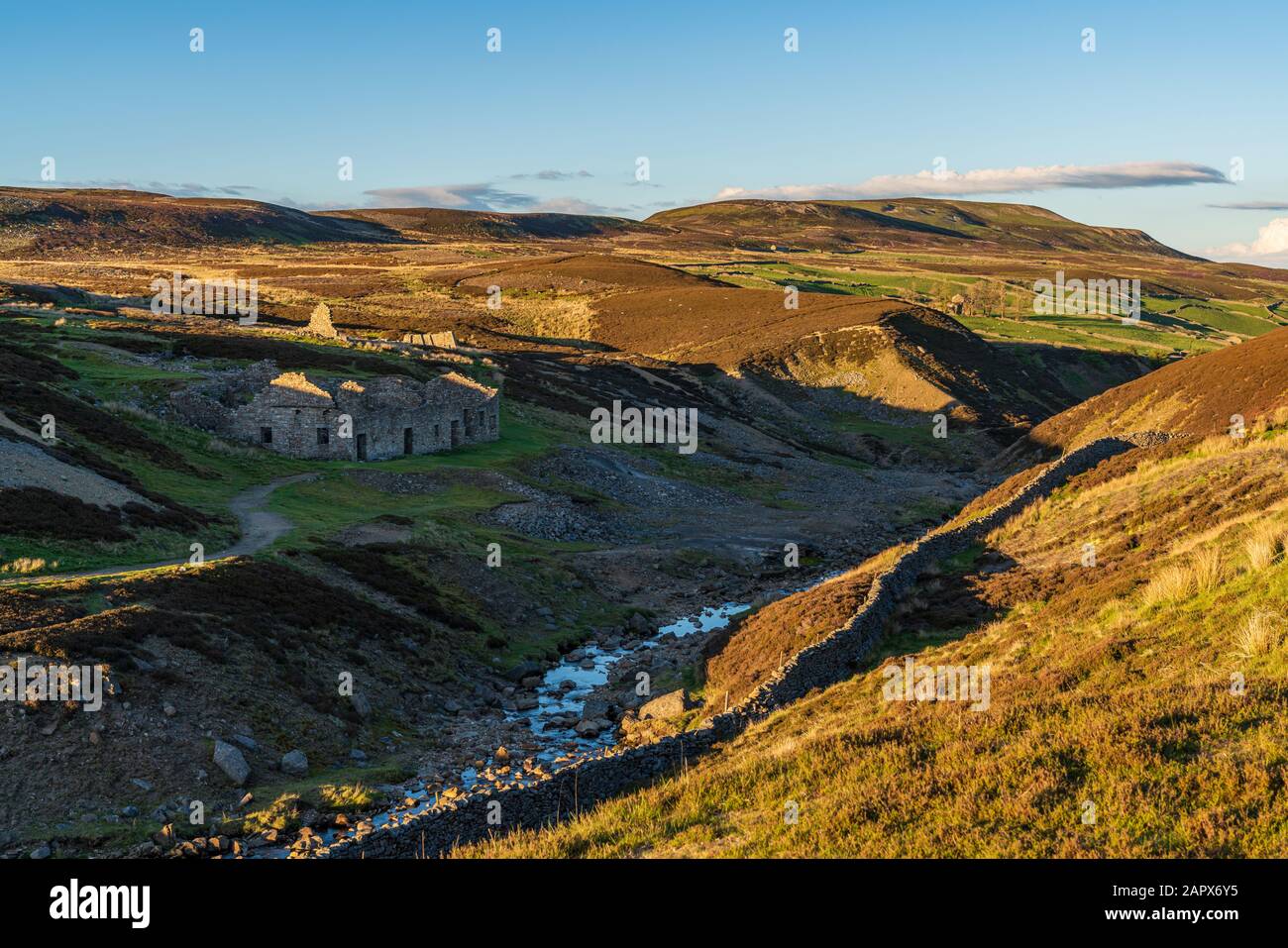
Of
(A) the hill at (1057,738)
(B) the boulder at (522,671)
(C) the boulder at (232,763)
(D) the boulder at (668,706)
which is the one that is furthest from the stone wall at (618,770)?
(B) the boulder at (522,671)

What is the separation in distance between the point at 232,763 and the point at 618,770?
1004cm

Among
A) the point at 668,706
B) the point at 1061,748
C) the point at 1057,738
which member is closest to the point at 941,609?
the point at 668,706

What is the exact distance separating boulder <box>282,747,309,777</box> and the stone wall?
6.35m

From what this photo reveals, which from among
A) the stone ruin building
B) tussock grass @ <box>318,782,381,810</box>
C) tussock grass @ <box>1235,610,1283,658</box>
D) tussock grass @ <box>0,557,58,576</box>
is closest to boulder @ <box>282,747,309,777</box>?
tussock grass @ <box>318,782,381,810</box>

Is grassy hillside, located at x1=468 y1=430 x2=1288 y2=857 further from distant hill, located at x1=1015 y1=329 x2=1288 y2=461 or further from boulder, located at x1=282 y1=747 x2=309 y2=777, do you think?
distant hill, located at x1=1015 y1=329 x2=1288 y2=461

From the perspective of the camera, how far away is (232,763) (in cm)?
→ 2628

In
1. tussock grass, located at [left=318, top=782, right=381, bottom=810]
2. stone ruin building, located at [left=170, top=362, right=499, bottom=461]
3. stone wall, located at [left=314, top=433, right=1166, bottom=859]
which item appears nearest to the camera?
stone wall, located at [left=314, top=433, right=1166, bottom=859]

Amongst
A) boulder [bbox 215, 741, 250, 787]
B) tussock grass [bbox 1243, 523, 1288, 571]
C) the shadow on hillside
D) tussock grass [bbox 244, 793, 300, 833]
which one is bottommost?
tussock grass [bbox 244, 793, 300, 833]

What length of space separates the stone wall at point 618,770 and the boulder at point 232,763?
5.80 m

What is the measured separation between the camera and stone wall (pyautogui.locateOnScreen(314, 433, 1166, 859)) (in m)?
20.4

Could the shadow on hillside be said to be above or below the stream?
above

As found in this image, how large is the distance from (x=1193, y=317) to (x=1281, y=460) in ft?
615

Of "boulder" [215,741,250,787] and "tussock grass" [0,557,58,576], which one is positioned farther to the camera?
"tussock grass" [0,557,58,576]

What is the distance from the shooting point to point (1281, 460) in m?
32.1
